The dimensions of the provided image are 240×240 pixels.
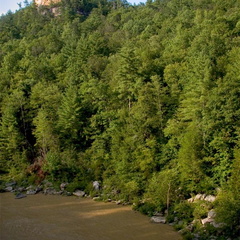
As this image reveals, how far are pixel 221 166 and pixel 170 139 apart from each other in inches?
272

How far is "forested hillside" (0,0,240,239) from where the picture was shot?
2766 cm

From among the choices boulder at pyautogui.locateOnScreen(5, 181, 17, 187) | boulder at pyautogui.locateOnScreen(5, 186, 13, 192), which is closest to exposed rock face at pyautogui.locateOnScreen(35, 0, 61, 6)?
boulder at pyautogui.locateOnScreen(5, 181, 17, 187)

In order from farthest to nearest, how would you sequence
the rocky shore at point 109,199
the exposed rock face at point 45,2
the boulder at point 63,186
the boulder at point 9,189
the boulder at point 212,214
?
the exposed rock face at point 45,2 → the boulder at point 9,189 → the boulder at point 63,186 → the boulder at point 212,214 → the rocky shore at point 109,199

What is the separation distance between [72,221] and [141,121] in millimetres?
12838

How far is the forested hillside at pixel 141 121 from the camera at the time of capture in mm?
27656

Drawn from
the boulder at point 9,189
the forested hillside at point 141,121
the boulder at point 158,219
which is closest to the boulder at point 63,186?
the forested hillside at point 141,121

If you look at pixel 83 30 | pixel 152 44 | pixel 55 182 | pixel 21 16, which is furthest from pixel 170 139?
pixel 21 16

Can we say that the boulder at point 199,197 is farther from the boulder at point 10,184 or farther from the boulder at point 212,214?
the boulder at point 10,184

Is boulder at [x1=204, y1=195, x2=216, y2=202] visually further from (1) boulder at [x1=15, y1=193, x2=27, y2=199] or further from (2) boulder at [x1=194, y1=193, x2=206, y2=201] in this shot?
(1) boulder at [x1=15, y1=193, x2=27, y2=199]

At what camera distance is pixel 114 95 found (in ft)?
140

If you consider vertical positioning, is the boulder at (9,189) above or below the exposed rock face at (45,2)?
below

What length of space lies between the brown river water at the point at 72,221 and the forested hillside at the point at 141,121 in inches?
78.1

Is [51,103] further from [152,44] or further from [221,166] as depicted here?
[221,166]

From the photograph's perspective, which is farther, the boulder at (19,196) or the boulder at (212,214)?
the boulder at (19,196)
